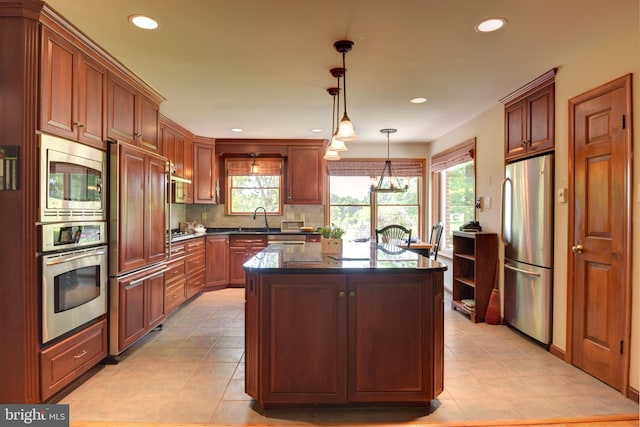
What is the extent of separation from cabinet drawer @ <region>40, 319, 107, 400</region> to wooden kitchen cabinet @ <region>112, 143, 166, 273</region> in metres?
0.52

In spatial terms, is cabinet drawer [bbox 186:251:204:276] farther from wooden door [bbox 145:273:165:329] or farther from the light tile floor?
the light tile floor

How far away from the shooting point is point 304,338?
211 centimetres

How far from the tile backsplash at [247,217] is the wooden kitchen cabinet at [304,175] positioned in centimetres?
38

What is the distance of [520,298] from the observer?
3.49 metres

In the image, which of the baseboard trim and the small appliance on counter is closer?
the baseboard trim

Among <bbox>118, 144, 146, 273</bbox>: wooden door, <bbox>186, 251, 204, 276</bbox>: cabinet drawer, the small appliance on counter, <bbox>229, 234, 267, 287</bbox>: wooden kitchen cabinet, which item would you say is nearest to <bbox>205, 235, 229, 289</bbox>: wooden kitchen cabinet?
<bbox>229, 234, 267, 287</bbox>: wooden kitchen cabinet

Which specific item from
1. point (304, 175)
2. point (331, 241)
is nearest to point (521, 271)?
point (331, 241)

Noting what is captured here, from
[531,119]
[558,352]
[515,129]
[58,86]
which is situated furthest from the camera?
[515,129]

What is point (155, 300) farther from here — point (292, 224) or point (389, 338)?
point (292, 224)

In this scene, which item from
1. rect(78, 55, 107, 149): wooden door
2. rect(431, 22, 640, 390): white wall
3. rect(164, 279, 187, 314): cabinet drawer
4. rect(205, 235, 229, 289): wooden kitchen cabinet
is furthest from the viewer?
rect(205, 235, 229, 289): wooden kitchen cabinet

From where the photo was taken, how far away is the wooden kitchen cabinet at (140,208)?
9.25 feet

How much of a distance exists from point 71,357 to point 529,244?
149 inches

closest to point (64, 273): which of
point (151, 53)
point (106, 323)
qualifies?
point (106, 323)

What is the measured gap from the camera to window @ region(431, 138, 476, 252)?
16.0 feet
